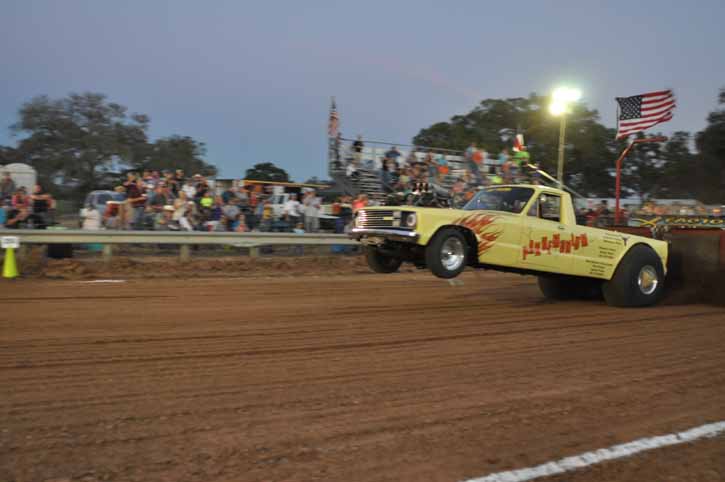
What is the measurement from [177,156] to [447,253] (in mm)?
39791

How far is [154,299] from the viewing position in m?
9.20

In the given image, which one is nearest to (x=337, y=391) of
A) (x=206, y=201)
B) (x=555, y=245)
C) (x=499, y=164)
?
(x=555, y=245)

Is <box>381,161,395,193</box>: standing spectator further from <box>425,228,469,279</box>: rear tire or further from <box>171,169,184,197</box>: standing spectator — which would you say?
<box>425,228,469,279</box>: rear tire

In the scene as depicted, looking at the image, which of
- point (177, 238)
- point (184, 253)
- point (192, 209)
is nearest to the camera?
point (177, 238)

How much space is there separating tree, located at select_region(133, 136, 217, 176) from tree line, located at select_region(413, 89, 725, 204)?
19960 mm

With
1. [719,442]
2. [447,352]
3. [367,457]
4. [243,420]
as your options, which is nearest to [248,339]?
[447,352]

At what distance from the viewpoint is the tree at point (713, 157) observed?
143ft

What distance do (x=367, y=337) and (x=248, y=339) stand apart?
1292 mm

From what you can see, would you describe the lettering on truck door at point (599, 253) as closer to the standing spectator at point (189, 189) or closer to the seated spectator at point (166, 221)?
the seated spectator at point (166, 221)

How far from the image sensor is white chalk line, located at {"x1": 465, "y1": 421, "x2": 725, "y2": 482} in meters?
3.27

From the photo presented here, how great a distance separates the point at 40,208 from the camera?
14.3 m

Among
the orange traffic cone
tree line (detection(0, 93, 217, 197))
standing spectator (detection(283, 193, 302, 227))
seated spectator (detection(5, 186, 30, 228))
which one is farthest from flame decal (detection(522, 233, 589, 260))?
tree line (detection(0, 93, 217, 197))

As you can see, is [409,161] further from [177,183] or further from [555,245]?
[555,245]

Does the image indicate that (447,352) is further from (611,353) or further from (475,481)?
(475,481)
